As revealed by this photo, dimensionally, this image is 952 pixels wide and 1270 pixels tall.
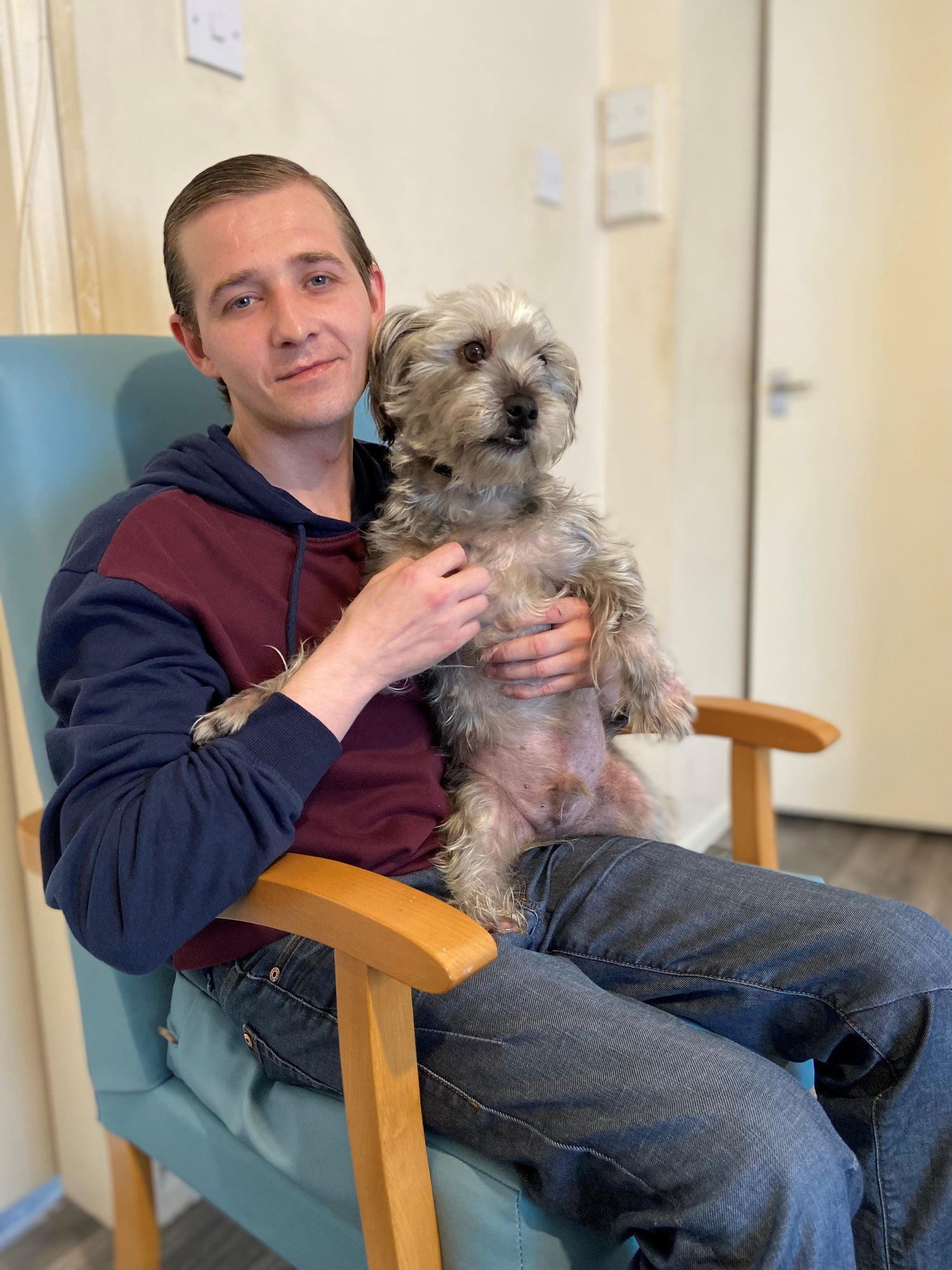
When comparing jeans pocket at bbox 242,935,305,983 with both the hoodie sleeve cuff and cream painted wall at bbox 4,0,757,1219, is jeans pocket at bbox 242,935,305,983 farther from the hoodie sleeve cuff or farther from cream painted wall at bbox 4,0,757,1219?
cream painted wall at bbox 4,0,757,1219

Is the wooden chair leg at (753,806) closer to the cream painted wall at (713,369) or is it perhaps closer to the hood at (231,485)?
the hood at (231,485)

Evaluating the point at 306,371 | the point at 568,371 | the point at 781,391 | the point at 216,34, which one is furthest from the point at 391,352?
the point at 781,391

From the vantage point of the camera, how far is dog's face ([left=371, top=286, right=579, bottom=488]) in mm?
1007

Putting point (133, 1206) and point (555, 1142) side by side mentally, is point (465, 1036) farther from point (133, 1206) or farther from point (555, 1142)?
point (133, 1206)

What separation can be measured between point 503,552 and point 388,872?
15.6 inches

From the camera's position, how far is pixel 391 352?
3.53 ft

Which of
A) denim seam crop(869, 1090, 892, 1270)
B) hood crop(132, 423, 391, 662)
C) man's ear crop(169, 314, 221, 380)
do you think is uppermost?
man's ear crop(169, 314, 221, 380)

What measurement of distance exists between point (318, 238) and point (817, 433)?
2062 millimetres

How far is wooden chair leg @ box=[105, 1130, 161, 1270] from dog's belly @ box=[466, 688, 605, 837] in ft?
2.16

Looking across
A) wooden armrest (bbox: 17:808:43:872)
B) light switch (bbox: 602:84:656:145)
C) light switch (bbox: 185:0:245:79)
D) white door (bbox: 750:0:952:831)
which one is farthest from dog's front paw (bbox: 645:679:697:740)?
white door (bbox: 750:0:952:831)

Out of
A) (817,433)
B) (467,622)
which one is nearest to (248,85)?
(467,622)

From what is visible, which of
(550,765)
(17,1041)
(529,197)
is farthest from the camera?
(529,197)

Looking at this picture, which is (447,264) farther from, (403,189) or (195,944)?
(195,944)

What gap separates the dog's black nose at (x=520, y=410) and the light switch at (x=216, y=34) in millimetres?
759
